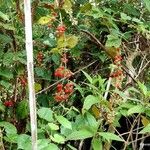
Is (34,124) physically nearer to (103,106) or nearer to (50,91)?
(103,106)

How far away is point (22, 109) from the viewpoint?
148 centimetres

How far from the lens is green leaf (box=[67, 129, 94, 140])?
1178 millimetres

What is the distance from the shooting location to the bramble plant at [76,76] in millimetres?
1267

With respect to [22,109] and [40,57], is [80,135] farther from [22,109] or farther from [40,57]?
[40,57]

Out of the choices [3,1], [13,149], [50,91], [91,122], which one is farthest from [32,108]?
[50,91]

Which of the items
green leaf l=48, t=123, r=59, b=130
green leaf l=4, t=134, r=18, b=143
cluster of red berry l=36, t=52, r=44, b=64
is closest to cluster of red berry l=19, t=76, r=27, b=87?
cluster of red berry l=36, t=52, r=44, b=64

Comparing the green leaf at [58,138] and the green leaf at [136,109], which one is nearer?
the green leaf at [58,138]

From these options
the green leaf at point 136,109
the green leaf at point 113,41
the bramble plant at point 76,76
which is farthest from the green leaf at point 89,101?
the green leaf at point 113,41

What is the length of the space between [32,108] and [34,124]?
4cm

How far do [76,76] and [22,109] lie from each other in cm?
40

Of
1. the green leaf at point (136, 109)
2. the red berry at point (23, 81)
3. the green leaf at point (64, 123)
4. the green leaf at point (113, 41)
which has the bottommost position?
the green leaf at point (136, 109)

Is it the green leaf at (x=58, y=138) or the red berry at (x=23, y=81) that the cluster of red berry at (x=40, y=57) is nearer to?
the red berry at (x=23, y=81)

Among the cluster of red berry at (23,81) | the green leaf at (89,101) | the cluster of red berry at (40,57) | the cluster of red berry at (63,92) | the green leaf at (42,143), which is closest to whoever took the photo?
the green leaf at (42,143)

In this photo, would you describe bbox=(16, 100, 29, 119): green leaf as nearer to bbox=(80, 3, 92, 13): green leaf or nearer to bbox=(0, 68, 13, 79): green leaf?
bbox=(0, 68, 13, 79): green leaf
